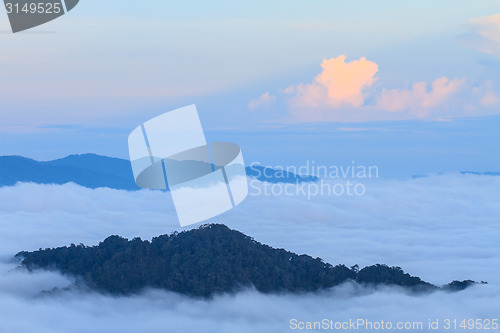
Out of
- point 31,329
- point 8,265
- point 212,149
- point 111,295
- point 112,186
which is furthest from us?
point 112,186

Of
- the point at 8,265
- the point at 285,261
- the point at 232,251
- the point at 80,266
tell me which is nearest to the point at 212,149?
the point at 232,251

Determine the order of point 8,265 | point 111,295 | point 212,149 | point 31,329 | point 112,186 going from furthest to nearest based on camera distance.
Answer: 1. point 112,186
2. point 8,265
3. point 111,295
4. point 31,329
5. point 212,149

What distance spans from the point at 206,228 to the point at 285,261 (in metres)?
10.8

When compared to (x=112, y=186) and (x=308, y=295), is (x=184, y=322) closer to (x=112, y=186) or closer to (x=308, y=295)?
(x=308, y=295)

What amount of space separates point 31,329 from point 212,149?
29.2 metres

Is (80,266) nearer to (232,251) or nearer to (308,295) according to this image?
(232,251)

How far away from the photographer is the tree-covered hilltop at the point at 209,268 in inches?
2689

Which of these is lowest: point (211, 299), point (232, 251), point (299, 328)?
point (299, 328)

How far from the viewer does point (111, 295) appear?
6962 centimetres

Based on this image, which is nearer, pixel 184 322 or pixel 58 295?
pixel 184 322

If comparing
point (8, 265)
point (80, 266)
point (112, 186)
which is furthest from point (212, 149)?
point (112, 186)

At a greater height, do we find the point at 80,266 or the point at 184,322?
the point at 80,266

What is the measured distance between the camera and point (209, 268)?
68500mm

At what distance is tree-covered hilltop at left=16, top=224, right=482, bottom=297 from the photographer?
68312 mm
